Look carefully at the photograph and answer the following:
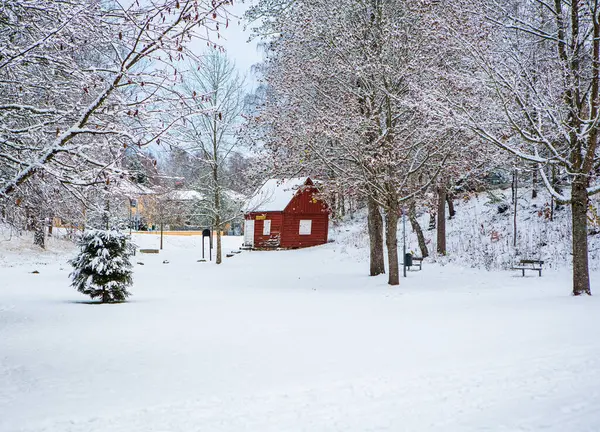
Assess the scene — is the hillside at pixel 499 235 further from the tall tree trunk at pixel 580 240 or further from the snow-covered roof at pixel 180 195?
the snow-covered roof at pixel 180 195

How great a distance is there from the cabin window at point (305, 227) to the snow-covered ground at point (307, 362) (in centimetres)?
2138

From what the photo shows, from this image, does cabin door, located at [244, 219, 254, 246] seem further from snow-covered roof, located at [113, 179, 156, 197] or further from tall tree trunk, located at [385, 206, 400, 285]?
snow-covered roof, located at [113, 179, 156, 197]

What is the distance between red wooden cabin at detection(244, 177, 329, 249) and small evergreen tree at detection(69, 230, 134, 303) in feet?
71.3

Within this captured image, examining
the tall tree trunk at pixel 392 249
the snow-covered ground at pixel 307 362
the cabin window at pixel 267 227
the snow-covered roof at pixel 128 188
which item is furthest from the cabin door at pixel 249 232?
the snow-covered roof at pixel 128 188

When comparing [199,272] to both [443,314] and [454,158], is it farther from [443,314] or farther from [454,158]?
[443,314]

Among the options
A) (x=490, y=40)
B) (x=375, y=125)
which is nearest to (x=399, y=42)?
(x=375, y=125)

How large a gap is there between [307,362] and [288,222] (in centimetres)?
2833

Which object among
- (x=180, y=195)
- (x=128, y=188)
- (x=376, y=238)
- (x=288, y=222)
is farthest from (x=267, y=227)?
(x=128, y=188)

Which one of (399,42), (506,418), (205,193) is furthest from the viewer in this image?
(205,193)

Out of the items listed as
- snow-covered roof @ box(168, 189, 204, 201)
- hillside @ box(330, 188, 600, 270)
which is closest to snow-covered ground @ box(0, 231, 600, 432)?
hillside @ box(330, 188, 600, 270)

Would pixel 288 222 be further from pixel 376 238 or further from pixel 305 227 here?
pixel 376 238

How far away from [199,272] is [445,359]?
1828 centimetres

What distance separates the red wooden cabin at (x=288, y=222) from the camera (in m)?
35.1

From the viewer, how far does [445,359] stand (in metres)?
6.72
